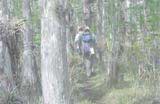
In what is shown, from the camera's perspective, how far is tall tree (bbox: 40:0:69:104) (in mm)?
9039

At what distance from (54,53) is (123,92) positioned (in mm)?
5403

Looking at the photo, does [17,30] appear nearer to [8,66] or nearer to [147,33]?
[8,66]

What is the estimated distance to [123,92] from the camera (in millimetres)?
14172

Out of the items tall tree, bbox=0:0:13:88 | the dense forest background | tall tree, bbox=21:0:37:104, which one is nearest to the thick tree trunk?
the dense forest background

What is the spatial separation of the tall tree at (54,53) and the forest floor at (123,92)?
176 inches

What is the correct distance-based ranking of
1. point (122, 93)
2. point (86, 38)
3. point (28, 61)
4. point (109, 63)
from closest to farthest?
point (122, 93) < point (28, 61) < point (109, 63) < point (86, 38)

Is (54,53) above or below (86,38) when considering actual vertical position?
above

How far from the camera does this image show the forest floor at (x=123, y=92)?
13.5 meters

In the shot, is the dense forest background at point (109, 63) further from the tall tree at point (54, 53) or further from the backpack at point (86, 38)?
the tall tree at point (54, 53)

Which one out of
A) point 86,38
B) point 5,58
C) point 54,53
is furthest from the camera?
point 86,38

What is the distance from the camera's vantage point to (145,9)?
14953 millimetres

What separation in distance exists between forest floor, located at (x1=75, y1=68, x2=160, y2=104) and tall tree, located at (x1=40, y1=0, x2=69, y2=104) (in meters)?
4.46

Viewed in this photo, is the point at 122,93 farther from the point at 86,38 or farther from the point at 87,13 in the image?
the point at 87,13

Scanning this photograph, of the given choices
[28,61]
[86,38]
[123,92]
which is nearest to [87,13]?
[86,38]
